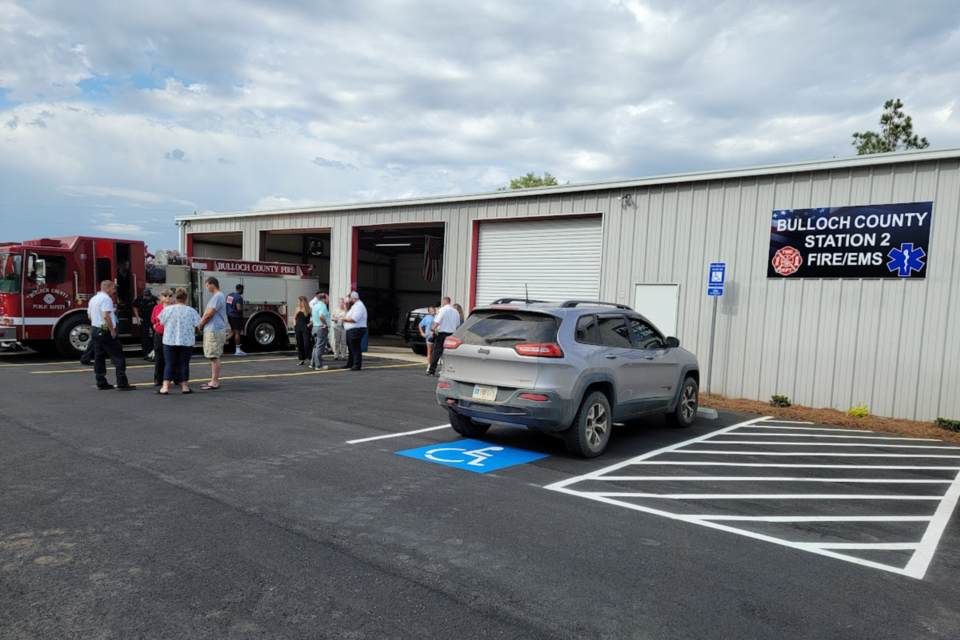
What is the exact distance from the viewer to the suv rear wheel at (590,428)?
7008 mm

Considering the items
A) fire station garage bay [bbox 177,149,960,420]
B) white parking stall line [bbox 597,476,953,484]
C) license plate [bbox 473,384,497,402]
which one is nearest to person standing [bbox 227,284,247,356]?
fire station garage bay [bbox 177,149,960,420]

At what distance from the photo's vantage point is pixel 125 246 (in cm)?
1597

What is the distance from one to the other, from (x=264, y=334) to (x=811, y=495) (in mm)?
15733

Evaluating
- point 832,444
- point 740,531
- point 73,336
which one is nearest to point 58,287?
point 73,336

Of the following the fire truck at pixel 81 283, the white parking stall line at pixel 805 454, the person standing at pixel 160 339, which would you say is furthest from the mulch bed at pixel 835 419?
the fire truck at pixel 81 283

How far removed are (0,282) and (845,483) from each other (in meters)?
16.6

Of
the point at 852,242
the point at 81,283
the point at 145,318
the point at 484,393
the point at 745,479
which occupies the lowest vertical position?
the point at 745,479

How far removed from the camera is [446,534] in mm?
→ 4566

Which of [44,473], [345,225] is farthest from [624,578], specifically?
[345,225]

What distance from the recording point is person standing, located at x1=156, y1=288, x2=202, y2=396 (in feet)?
32.8

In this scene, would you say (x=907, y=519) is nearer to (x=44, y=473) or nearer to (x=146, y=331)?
(x=44, y=473)

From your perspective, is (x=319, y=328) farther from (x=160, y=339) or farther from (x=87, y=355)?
(x=87, y=355)

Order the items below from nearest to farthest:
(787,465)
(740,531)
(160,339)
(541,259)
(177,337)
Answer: (740,531)
(787,465)
(177,337)
(160,339)
(541,259)

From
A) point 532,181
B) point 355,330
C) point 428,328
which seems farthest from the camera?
point 532,181
